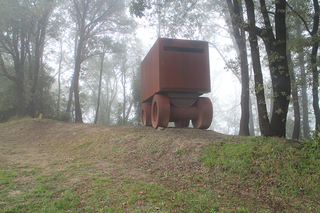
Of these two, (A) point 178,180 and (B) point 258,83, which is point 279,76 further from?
(A) point 178,180

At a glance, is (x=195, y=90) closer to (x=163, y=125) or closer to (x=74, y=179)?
(x=163, y=125)

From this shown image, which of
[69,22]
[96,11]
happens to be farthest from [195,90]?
[69,22]

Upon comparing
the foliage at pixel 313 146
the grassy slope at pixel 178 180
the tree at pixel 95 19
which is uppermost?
the tree at pixel 95 19

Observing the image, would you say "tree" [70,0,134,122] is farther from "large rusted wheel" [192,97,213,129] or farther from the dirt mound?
"large rusted wheel" [192,97,213,129]

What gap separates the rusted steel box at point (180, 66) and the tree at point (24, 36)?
11.7 meters

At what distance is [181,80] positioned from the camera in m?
8.51

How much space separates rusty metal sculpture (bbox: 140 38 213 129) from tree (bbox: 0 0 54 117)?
38.4ft

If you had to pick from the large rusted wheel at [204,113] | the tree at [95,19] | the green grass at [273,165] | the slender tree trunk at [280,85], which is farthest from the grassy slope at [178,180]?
the tree at [95,19]

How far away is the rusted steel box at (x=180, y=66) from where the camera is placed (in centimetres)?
838

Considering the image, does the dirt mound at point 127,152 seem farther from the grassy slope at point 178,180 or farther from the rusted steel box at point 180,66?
the rusted steel box at point 180,66

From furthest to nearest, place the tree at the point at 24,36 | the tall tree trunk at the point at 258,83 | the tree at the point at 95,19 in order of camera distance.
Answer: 1. the tree at the point at 95,19
2. the tree at the point at 24,36
3. the tall tree trunk at the point at 258,83

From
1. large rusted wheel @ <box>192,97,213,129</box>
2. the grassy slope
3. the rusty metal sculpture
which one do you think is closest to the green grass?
the grassy slope

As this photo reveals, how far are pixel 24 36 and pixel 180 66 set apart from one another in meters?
14.9

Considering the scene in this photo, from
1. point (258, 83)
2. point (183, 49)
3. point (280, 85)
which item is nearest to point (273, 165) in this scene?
point (280, 85)
